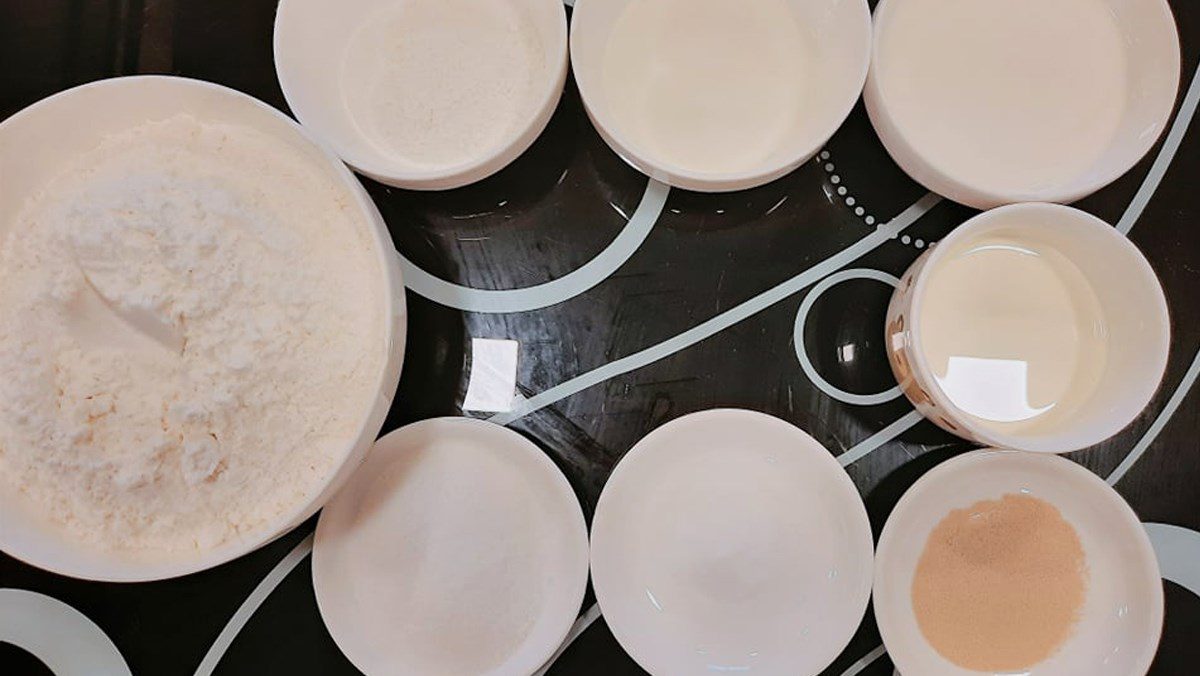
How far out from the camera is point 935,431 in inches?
33.5

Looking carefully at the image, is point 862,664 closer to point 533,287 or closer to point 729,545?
point 729,545

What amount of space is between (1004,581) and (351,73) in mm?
822

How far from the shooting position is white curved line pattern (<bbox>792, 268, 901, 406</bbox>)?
85 centimetres

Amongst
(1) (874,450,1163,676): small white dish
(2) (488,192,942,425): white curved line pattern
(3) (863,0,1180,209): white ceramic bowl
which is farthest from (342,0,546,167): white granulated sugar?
(1) (874,450,1163,676): small white dish

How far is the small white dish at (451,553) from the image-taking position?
2.59 feet

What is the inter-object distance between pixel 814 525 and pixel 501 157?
459 mm

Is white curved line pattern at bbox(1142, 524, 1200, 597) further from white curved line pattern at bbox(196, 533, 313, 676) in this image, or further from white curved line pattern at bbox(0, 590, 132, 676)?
white curved line pattern at bbox(0, 590, 132, 676)

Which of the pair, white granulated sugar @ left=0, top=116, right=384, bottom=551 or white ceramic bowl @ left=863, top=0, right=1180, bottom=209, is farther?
white ceramic bowl @ left=863, top=0, right=1180, bottom=209

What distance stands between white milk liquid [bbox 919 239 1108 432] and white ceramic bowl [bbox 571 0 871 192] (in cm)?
18

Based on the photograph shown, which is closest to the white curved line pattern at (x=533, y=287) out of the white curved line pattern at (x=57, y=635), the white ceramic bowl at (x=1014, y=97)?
the white ceramic bowl at (x=1014, y=97)

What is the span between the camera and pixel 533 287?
0.86m

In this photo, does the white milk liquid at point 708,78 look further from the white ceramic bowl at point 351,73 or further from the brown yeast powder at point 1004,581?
the brown yeast powder at point 1004,581

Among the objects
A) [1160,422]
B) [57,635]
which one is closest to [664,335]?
[1160,422]

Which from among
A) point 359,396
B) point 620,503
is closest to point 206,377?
point 359,396
